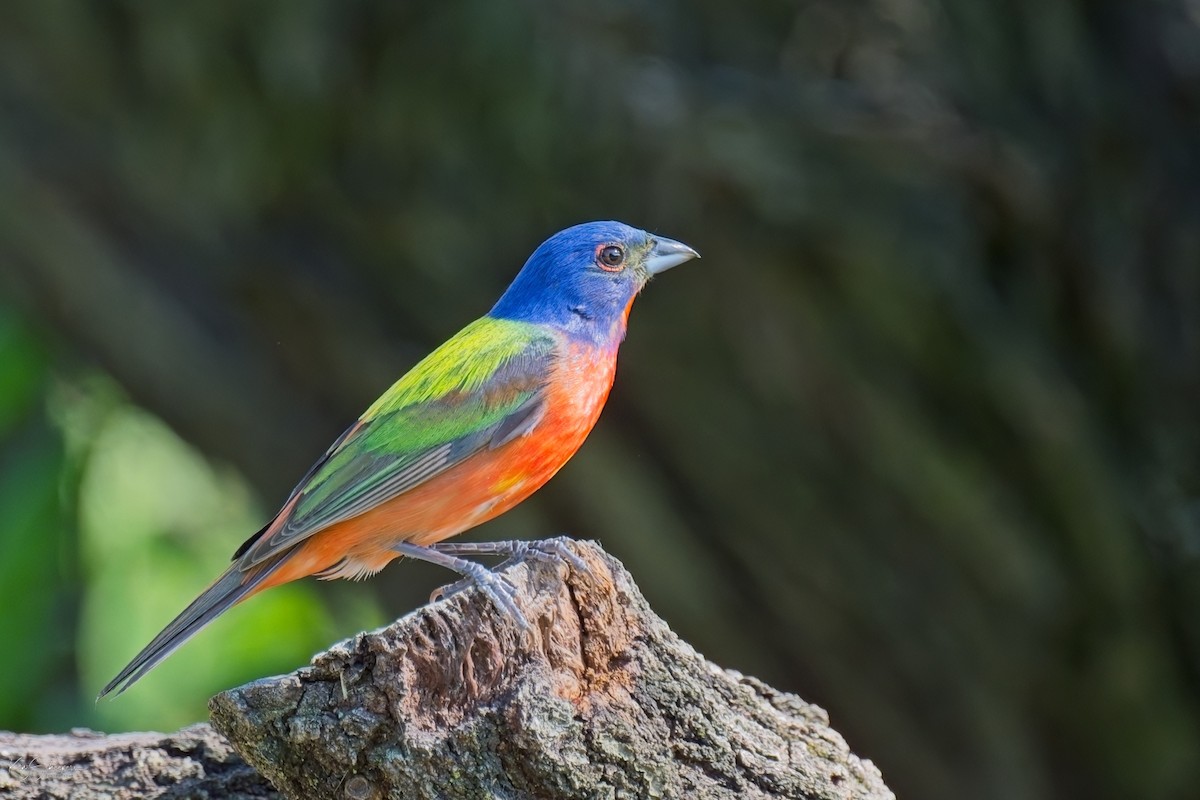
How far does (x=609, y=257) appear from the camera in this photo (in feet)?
16.2

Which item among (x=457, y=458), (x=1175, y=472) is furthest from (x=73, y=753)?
(x=1175, y=472)

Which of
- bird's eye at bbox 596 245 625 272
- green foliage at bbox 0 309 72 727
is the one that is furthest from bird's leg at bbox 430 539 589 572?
green foliage at bbox 0 309 72 727

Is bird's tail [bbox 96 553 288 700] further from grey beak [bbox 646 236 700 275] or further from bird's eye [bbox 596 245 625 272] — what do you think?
grey beak [bbox 646 236 700 275]

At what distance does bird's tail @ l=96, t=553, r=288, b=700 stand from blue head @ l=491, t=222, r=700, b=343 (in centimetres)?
117

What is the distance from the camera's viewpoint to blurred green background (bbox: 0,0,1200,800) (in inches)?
248

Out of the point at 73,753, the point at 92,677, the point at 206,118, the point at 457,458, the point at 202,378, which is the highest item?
the point at 206,118

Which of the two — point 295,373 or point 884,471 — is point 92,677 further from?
point 884,471

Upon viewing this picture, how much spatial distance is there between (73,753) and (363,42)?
378cm

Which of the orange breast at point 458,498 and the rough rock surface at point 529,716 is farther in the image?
the orange breast at point 458,498

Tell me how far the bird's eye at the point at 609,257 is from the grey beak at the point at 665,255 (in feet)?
0.36

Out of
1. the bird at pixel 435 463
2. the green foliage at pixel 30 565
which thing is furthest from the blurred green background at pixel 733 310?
the bird at pixel 435 463

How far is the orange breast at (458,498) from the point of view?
4.29 m

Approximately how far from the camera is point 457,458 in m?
4.32

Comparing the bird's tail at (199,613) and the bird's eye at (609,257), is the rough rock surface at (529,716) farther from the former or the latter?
the bird's eye at (609,257)
